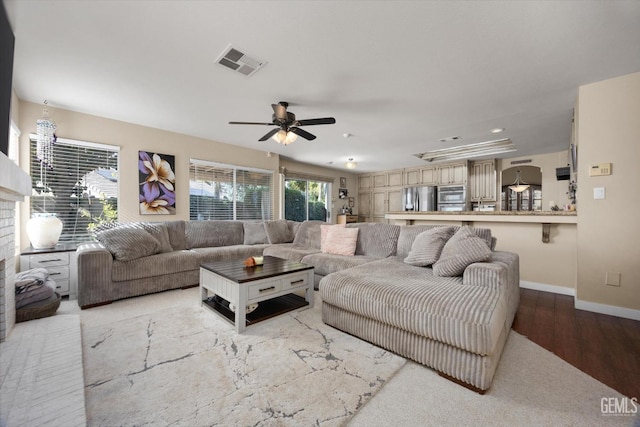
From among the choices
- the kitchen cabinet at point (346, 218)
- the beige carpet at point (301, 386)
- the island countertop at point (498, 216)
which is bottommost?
the beige carpet at point (301, 386)

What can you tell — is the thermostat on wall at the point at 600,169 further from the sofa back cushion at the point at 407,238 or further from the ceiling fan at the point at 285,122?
the ceiling fan at the point at 285,122

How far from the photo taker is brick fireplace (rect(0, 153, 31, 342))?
1.67 m

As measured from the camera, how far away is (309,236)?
416cm

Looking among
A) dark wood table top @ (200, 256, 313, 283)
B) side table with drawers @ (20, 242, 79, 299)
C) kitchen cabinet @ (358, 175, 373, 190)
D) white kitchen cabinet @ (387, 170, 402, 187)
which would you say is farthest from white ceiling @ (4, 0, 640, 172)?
kitchen cabinet @ (358, 175, 373, 190)

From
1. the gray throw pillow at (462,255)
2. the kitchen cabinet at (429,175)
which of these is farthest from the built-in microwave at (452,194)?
the gray throw pillow at (462,255)

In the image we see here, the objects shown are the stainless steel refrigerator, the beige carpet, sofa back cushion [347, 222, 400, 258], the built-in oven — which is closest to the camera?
the beige carpet

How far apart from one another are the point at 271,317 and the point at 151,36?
98.0 inches

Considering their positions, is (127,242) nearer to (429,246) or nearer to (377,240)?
(377,240)

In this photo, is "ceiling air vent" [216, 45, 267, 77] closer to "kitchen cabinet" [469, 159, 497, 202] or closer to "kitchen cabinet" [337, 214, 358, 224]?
"kitchen cabinet" [337, 214, 358, 224]

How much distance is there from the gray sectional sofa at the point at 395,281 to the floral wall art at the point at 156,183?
0.53 metres

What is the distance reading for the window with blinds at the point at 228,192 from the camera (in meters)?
4.70

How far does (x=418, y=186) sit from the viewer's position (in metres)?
7.04

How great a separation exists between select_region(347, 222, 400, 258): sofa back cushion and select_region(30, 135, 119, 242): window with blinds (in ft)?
12.1

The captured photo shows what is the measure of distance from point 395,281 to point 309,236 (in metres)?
2.33
